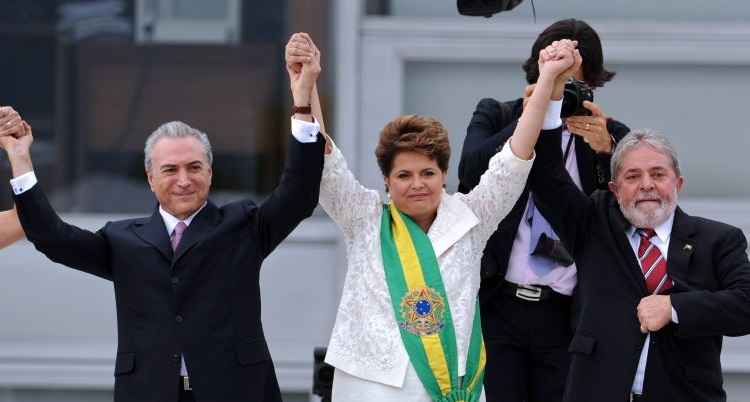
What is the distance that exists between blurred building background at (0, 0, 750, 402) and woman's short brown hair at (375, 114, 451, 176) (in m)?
2.29

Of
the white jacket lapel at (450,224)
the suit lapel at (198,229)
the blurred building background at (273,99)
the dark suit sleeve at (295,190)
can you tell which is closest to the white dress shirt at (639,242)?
the white jacket lapel at (450,224)

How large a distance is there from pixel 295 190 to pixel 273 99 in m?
2.89

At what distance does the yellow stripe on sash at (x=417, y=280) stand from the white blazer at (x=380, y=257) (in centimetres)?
5

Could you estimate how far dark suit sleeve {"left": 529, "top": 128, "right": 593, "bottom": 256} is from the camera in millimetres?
4090

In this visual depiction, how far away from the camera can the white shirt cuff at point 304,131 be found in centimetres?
379

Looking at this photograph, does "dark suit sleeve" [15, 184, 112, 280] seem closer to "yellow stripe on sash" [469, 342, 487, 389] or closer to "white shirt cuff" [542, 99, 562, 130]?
"yellow stripe on sash" [469, 342, 487, 389]

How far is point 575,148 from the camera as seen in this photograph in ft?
14.8

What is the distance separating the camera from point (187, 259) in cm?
394

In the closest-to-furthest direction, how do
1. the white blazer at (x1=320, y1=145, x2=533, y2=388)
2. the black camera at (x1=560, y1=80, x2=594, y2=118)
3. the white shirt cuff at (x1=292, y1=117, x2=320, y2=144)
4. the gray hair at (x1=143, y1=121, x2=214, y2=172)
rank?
1. the white shirt cuff at (x1=292, y1=117, x2=320, y2=144)
2. the white blazer at (x1=320, y1=145, x2=533, y2=388)
3. the gray hair at (x1=143, y1=121, x2=214, y2=172)
4. the black camera at (x1=560, y1=80, x2=594, y2=118)

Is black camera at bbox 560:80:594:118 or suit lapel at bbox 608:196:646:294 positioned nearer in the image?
suit lapel at bbox 608:196:646:294

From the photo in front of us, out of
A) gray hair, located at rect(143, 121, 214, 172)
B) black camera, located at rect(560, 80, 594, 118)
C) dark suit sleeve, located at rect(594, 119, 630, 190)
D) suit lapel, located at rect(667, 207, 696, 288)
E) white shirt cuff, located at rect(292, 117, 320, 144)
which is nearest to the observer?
white shirt cuff, located at rect(292, 117, 320, 144)

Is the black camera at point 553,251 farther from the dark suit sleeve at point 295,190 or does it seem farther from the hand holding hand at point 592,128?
the dark suit sleeve at point 295,190

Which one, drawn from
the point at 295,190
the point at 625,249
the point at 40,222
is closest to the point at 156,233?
the point at 40,222

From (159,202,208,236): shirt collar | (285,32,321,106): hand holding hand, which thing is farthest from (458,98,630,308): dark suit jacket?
(159,202,208,236): shirt collar
